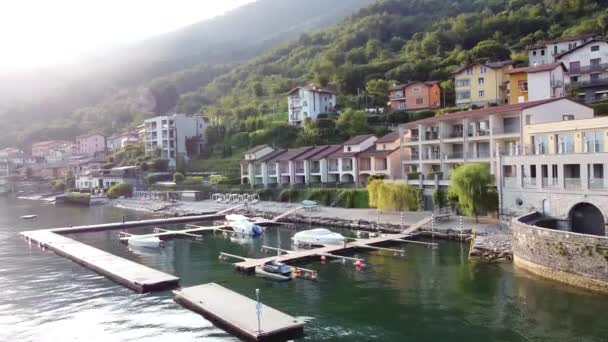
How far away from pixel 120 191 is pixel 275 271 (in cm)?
7511

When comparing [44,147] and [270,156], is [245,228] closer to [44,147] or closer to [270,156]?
[270,156]

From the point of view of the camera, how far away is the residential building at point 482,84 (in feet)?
241

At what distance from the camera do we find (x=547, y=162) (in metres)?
37.6

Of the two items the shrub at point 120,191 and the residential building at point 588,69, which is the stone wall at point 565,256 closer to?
the residential building at point 588,69

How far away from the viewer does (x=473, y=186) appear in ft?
138

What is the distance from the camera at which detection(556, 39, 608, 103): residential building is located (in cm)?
6744

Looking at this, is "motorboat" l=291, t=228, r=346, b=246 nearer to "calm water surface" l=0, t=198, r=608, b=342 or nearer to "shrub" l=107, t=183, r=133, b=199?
"calm water surface" l=0, t=198, r=608, b=342

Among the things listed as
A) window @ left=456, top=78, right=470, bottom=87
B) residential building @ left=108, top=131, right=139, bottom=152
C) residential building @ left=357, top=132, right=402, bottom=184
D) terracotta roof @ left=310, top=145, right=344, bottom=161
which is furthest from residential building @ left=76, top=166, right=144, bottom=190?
window @ left=456, top=78, right=470, bottom=87

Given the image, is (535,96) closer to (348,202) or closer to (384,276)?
(348,202)

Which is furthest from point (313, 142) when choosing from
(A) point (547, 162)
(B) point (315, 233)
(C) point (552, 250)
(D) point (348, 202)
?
(C) point (552, 250)

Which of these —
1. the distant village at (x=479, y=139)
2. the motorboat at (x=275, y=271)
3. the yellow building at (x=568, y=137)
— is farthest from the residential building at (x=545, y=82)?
the motorboat at (x=275, y=271)

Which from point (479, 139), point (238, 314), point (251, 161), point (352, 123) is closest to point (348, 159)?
point (352, 123)

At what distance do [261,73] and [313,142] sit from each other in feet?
294

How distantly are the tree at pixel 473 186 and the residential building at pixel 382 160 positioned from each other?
15.1m
